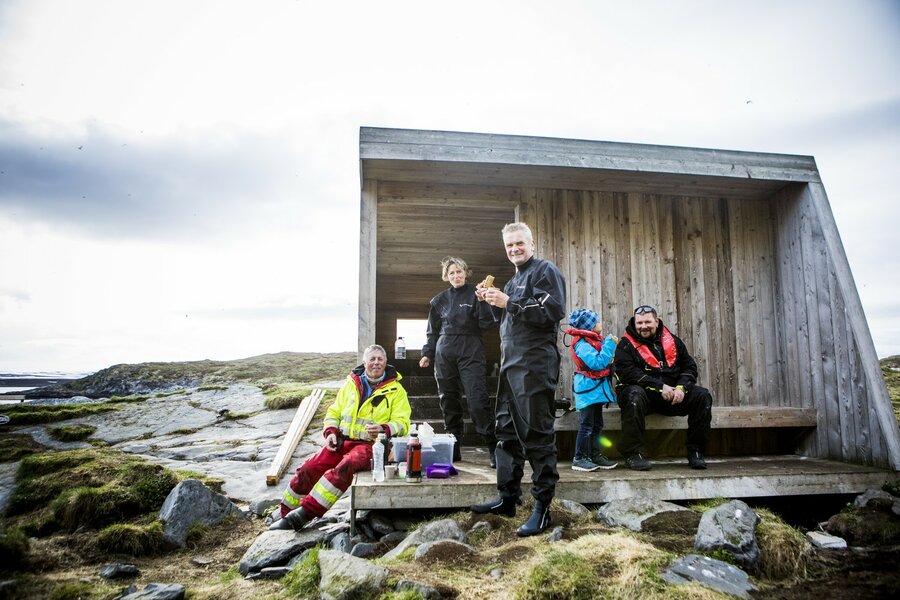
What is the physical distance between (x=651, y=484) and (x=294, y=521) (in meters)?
2.96

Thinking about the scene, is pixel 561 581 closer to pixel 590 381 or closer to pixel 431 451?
pixel 431 451

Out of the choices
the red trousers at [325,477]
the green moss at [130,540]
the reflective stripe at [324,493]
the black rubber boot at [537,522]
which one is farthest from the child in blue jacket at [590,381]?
the green moss at [130,540]

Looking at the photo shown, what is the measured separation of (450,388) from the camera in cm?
515

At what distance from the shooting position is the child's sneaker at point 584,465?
4547 millimetres

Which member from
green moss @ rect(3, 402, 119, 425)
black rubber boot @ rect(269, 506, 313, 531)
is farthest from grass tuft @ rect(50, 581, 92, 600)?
green moss @ rect(3, 402, 119, 425)

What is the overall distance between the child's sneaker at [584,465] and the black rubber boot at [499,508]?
1.13 m

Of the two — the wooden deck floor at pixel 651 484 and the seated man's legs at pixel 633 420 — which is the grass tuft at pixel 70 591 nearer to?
the wooden deck floor at pixel 651 484

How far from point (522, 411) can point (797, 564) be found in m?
1.77

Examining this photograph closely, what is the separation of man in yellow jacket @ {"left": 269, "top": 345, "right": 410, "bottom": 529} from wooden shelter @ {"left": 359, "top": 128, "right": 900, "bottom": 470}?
829 mm

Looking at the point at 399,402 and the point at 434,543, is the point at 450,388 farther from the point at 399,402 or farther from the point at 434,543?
the point at 434,543

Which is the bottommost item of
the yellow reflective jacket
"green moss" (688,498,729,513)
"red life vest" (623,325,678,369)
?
"green moss" (688,498,729,513)

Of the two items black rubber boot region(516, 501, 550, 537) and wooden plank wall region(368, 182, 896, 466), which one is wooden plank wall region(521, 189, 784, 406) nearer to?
wooden plank wall region(368, 182, 896, 466)

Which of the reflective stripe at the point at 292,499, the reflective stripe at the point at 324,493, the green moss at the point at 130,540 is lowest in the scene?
the green moss at the point at 130,540

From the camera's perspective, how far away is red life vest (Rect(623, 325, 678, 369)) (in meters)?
5.01
